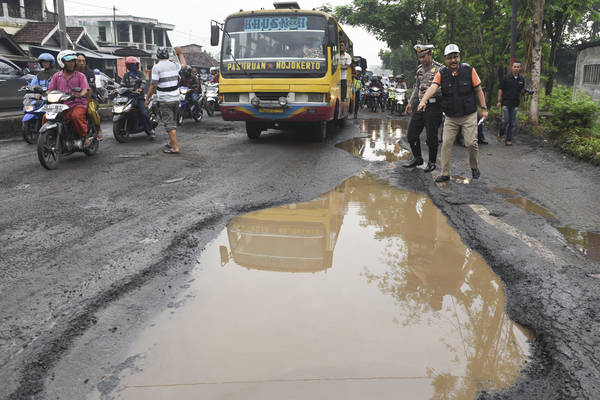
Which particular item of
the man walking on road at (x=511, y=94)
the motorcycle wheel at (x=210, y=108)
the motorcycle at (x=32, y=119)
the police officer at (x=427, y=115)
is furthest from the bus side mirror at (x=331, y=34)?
the motorcycle wheel at (x=210, y=108)

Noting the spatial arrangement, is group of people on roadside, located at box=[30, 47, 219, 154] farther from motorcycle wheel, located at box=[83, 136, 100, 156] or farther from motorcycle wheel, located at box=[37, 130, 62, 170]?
motorcycle wheel, located at box=[37, 130, 62, 170]

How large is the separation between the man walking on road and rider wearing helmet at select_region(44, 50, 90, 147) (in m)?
7.29

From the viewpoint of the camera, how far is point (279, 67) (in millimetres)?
9133

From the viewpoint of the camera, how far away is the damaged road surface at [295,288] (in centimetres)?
227

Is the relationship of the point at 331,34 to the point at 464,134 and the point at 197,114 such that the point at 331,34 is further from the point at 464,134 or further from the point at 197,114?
the point at 197,114

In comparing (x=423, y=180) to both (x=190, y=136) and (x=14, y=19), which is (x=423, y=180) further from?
(x=14, y=19)

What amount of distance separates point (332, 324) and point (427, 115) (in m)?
4.69

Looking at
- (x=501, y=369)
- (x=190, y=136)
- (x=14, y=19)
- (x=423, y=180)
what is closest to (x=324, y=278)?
(x=501, y=369)

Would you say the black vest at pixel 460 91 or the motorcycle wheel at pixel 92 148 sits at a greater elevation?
the black vest at pixel 460 91

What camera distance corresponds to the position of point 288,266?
367 cm

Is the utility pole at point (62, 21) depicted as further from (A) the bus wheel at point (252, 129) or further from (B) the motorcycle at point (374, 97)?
(B) the motorcycle at point (374, 97)

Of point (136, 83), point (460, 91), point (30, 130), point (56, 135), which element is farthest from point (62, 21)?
point (460, 91)

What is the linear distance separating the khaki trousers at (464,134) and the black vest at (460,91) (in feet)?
0.33

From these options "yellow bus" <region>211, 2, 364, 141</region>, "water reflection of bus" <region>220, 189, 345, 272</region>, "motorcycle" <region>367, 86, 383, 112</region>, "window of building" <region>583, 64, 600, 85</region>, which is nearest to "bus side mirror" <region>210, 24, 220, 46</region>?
"yellow bus" <region>211, 2, 364, 141</region>
